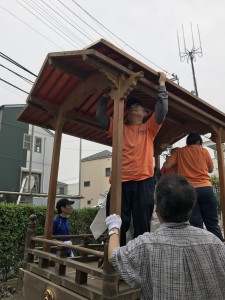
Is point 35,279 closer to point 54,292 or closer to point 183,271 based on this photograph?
point 54,292

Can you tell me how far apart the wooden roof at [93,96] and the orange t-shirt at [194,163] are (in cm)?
50

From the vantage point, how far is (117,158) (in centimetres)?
296

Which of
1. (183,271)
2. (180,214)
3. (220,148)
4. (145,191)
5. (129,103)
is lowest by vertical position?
(183,271)

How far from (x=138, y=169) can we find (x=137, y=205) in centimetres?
39

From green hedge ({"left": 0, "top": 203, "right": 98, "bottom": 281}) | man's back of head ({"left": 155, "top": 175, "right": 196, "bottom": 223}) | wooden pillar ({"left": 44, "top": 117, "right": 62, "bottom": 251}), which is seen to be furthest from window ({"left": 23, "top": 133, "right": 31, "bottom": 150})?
man's back of head ({"left": 155, "top": 175, "right": 196, "bottom": 223})

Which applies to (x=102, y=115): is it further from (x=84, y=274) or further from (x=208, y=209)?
(x=208, y=209)

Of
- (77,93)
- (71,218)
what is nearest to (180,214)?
(77,93)

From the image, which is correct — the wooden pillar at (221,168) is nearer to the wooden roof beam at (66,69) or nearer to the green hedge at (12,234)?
the wooden roof beam at (66,69)

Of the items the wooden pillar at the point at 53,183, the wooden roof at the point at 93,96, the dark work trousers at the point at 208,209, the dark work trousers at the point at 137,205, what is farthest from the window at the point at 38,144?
the dark work trousers at the point at 137,205

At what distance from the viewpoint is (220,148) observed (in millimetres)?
4613

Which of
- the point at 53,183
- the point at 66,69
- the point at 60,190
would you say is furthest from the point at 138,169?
the point at 60,190

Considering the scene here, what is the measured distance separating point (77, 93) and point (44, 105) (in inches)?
25.4

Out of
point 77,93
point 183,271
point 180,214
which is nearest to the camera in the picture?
point 183,271

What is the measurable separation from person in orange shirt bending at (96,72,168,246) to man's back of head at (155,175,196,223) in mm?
1431
